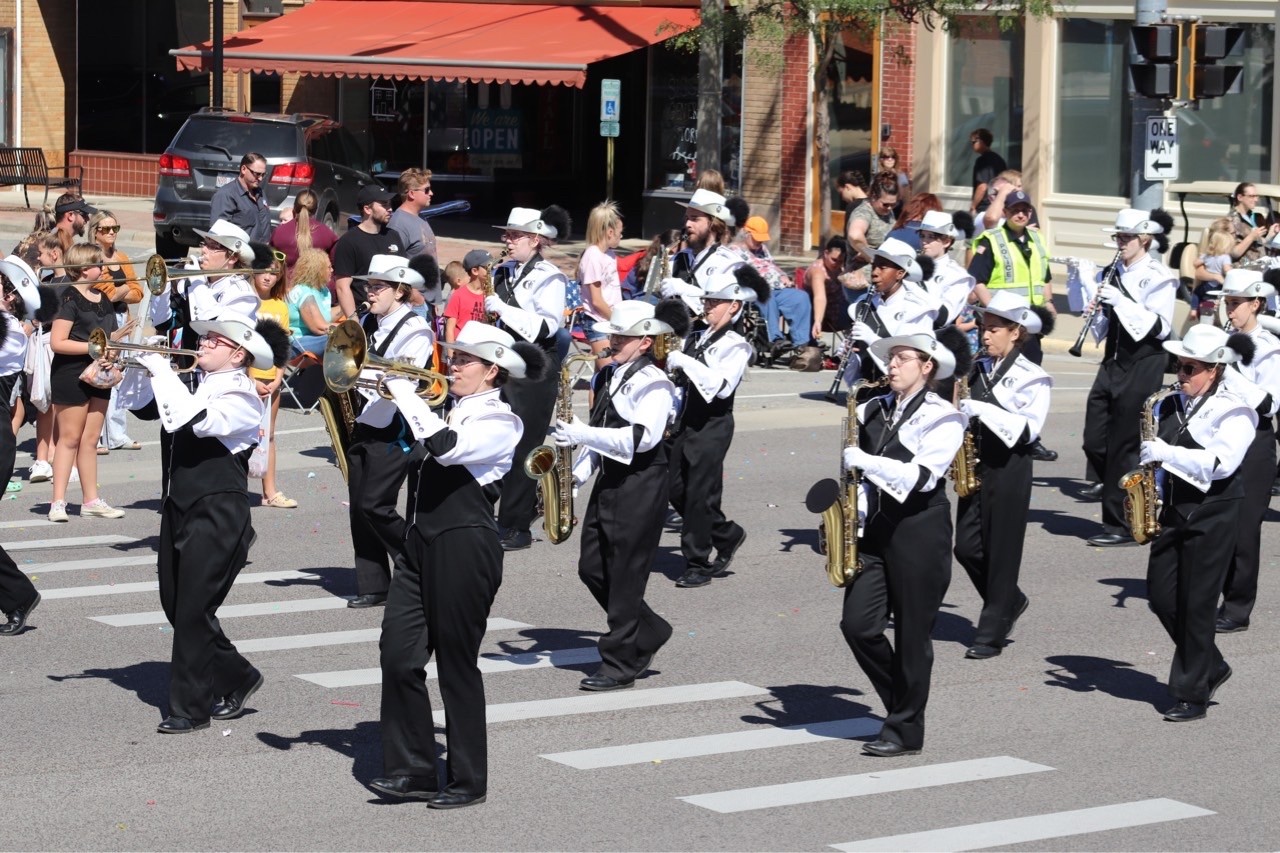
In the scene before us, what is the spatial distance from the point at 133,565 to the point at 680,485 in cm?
344

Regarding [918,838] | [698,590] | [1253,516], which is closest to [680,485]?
[698,590]

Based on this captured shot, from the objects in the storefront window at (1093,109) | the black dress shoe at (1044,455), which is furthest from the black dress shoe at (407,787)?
the storefront window at (1093,109)

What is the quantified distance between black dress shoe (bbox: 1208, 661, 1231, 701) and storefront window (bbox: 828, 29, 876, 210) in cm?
1895

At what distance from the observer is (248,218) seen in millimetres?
18719

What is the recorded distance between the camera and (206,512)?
9172mm

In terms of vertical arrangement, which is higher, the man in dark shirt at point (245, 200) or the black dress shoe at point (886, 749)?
the man in dark shirt at point (245, 200)

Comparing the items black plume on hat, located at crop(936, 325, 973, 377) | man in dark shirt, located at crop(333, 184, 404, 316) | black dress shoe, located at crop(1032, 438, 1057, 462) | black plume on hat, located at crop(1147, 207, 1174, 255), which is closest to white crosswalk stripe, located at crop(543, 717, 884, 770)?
black plume on hat, located at crop(936, 325, 973, 377)

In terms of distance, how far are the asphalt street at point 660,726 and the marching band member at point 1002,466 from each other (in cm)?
31

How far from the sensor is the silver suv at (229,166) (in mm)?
26125

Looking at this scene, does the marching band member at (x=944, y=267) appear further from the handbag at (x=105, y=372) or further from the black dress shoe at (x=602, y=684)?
the handbag at (x=105, y=372)

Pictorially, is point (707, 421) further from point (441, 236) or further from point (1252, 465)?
point (441, 236)

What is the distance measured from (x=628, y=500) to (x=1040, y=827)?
2945 mm

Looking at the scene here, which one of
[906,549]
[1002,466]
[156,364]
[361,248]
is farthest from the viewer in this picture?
[361,248]

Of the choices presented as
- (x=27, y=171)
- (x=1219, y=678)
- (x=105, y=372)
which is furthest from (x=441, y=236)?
(x=1219, y=678)
